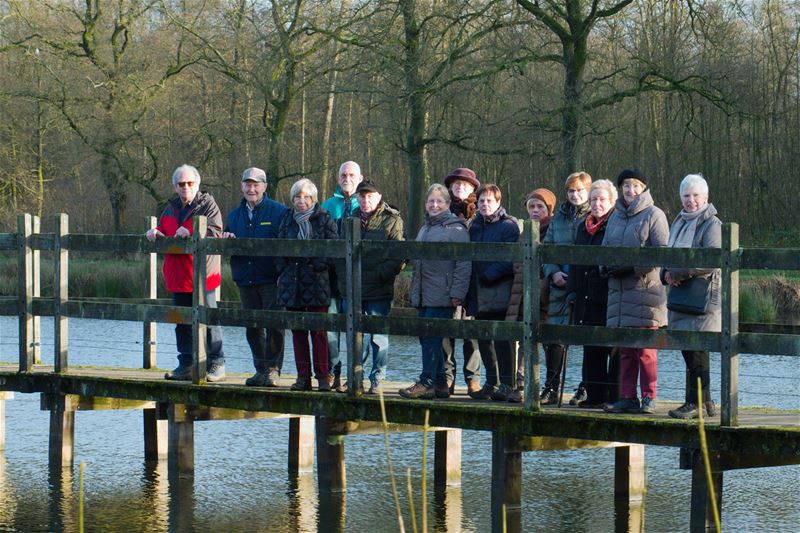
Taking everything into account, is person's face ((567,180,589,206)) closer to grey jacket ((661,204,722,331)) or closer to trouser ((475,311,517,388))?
trouser ((475,311,517,388))

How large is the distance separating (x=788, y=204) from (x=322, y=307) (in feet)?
73.1

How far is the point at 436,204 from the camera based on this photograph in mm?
9289

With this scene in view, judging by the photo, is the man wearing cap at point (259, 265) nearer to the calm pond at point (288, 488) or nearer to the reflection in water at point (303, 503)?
the reflection in water at point (303, 503)

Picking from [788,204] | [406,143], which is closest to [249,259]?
[406,143]

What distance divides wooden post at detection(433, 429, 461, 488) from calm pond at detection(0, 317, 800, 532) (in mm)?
134

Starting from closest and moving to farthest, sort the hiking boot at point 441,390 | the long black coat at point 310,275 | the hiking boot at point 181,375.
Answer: the hiking boot at point 441,390
the long black coat at point 310,275
the hiking boot at point 181,375

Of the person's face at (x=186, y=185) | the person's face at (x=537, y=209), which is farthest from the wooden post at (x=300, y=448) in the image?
the person's face at (x=537, y=209)

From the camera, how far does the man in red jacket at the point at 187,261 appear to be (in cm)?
1038

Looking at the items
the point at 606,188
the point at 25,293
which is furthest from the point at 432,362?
the point at 25,293

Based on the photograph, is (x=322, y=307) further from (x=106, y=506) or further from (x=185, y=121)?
(x=185, y=121)

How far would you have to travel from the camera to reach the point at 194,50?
3559cm

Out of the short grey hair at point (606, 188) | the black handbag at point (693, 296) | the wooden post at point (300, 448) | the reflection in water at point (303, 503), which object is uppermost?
the short grey hair at point (606, 188)

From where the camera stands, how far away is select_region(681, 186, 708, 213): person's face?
26.3 ft

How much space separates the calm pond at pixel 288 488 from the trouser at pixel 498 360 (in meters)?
1.17
